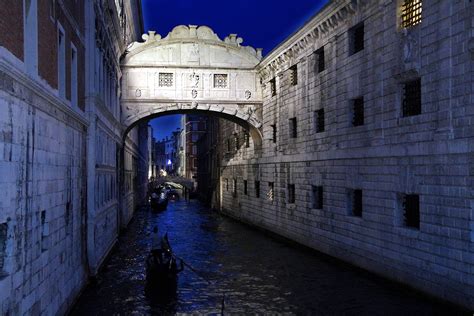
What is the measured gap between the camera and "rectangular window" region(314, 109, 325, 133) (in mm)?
18298

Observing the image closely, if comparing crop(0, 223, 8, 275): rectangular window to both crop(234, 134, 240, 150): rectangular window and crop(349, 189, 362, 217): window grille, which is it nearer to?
crop(349, 189, 362, 217): window grille

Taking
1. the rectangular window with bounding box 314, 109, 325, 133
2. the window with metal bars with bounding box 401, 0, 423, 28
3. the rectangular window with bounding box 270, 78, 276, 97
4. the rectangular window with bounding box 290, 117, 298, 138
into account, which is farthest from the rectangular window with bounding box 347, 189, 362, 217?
the rectangular window with bounding box 270, 78, 276, 97

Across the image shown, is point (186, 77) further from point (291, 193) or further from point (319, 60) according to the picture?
point (319, 60)

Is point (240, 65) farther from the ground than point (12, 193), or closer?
farther from the ground

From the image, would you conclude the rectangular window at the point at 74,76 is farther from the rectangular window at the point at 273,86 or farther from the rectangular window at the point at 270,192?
the rectangular window at the point at 270,192

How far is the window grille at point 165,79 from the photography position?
2469 cm

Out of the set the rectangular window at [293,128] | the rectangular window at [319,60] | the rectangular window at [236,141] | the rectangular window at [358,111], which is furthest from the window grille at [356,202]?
the rectangular window at [236,141]

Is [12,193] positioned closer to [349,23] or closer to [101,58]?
[101,58]

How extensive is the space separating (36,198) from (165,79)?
17.5 m

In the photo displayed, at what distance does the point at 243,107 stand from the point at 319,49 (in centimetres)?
755

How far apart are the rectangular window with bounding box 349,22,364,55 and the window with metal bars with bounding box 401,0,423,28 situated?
2417 millimetres

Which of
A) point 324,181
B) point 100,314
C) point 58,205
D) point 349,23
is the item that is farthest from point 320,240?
point 58,205

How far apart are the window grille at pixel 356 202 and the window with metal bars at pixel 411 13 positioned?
17.1 ft

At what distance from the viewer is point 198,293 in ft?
43.6
